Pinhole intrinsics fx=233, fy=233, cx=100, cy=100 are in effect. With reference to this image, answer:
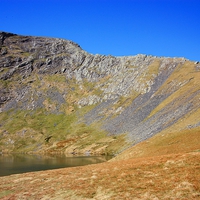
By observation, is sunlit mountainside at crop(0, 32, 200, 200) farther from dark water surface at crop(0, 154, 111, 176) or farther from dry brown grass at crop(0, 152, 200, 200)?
dark water surface at crop(0, 154, 111, 176)

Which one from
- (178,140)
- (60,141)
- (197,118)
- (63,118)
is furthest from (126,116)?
(178,140)

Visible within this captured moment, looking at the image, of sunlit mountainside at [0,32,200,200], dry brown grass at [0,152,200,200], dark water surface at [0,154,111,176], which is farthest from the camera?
dark water surface at [0,154,111,176]

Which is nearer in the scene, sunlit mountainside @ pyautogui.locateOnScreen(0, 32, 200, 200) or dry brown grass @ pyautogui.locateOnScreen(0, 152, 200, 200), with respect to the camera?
dry brown grass @ pyautogui.locateOnScreen(0, 152, 200, 200)

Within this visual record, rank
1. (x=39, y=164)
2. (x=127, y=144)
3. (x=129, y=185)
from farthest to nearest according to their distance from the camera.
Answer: (x=127, y=144), (x=39, y=164), (x=129, y=185)

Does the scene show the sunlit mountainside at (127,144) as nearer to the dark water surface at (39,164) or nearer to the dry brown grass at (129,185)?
the dry brown grass at (129,185)

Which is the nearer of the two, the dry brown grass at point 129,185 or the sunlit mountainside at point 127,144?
the dry brown grass at point 129,185

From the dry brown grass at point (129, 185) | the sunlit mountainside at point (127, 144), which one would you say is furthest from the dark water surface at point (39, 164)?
the dry brown grass at point (129, 185)

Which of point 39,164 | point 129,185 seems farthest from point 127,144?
point 129,185

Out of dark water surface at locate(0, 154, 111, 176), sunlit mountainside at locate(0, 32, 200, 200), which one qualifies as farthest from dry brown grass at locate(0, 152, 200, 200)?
dark water surface at locate(0, 154, 111, 176)

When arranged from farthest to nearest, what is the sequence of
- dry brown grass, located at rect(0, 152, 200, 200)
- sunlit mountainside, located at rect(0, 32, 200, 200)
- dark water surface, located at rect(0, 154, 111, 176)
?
dark water surface, located at rect(0, 154, 111, 176)
sunlit mountainside, located at rect(0, 32, 200, 200)
dry brown grass, located at rect(0, 152, 200, 200)

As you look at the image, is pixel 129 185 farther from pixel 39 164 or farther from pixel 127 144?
pixel 127 144

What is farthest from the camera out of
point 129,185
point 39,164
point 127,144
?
point 127,144

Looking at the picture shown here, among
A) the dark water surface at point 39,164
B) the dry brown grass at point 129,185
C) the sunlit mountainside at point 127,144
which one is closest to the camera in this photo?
the dry brown grass at point 129,185

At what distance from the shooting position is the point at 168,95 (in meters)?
162
